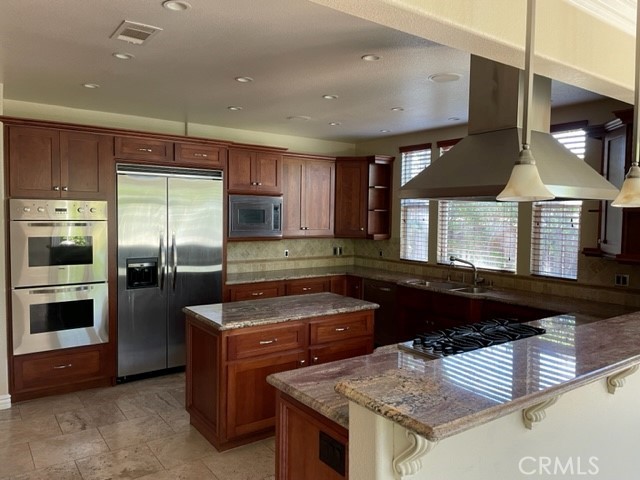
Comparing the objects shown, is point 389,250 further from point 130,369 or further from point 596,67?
point 596,67

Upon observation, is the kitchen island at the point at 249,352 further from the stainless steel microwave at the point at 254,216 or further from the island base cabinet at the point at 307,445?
the stainless steel microwave at the point at 254,216

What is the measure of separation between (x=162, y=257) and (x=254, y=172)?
147cm

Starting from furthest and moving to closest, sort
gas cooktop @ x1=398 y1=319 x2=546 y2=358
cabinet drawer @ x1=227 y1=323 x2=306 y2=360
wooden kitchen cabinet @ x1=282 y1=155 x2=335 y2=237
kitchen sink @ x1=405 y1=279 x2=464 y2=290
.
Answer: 1. wooden kitchen cabinet @ x1=282 y1=155 x2=335 y2=237
2. kitchen sink @ x1=405 y1=279 x2=464 y2=290
3. cabinet drawer @ x1=227 y1=323 x2=306 y2=360
4. gas cooktop @ x1=398 y1=319 x2=546 y2=358

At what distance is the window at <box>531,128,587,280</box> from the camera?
13.5 feet

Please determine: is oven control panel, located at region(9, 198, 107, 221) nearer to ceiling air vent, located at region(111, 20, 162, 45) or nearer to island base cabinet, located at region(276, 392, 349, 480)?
ceiling air vent, located at region(111, 20, 162, 45)

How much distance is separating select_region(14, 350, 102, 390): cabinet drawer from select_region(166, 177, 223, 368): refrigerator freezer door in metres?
0.69

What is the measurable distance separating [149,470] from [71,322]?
5.83 ft

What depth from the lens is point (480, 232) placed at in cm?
498

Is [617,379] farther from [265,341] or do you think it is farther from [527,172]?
[265,341]

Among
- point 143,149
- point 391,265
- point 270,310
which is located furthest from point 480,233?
point 143,149

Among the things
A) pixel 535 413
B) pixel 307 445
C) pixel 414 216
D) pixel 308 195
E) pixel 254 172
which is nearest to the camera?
pixel 535 413

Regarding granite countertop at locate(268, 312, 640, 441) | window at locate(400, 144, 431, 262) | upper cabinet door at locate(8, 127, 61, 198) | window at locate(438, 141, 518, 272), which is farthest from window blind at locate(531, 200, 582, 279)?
upper cabinet door at locate(8, 127, 61, 198)

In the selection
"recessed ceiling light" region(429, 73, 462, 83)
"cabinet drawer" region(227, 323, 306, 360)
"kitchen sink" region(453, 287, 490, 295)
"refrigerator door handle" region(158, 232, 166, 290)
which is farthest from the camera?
"kitchen sink" region(453, 287, 490, 295)

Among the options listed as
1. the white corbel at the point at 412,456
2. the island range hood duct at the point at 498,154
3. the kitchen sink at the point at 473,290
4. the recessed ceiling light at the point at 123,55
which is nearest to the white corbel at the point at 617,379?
the island range hood duct at the point at 498,154
